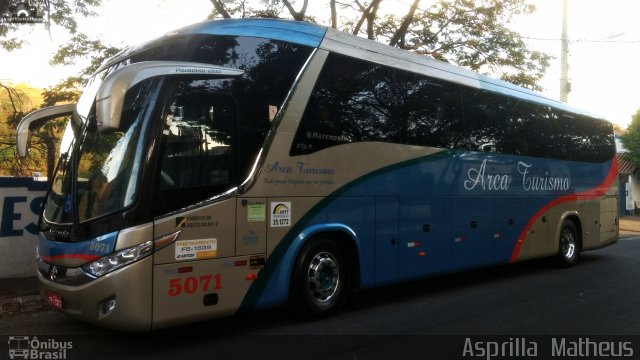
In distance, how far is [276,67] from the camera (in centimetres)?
627

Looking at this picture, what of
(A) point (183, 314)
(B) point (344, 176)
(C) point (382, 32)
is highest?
(C) point (382, 32)

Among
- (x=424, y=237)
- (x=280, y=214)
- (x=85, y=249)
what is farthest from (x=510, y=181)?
(x=85, y=249)

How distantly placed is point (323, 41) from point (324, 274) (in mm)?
2924

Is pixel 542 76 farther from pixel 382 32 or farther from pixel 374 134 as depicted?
pixel 374 134

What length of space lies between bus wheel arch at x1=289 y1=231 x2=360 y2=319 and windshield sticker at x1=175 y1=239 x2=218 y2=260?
119cm

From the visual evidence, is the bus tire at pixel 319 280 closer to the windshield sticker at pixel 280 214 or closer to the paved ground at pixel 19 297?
the windshield sticker at pixel 280 214

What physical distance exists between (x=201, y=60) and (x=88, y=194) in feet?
6.02

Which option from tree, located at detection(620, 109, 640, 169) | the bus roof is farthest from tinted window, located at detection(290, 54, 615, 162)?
tree, located at detection(620, 109, 640, 169)

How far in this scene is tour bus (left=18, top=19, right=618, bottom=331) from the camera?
5.18 meters

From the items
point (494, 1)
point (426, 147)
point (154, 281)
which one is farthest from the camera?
point (494, 1)

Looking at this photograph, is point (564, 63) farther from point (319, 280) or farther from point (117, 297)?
point (117, 297)

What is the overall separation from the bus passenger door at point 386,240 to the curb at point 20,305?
14.9 ft

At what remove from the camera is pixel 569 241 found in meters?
12.0

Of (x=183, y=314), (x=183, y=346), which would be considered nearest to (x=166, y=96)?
(x=183, y=314)
